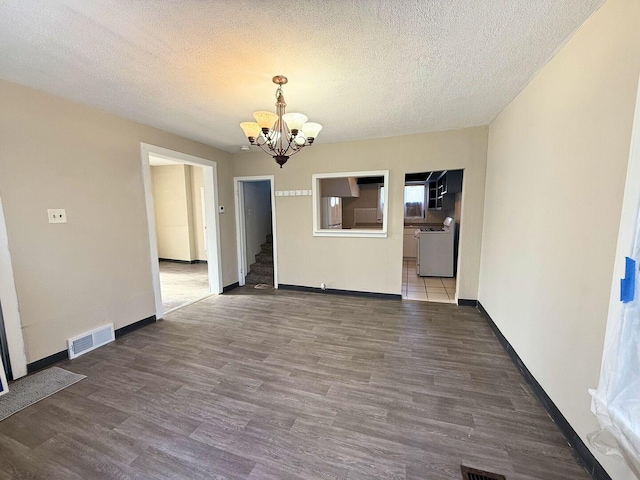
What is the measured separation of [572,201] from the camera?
1.59m

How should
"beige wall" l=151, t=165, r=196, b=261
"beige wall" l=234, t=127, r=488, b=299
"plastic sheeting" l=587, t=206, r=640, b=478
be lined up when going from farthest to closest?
"beige wall" l=151, t=165, r=196, b=261, "beige wall" l=234, t=127, r=488, b=299, "plastic sheeting" l=587, t=206, r=640, b=478

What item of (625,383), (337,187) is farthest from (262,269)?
(625,383)

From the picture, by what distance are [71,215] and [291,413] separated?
281 cm

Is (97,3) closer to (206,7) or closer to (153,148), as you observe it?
(206,7)

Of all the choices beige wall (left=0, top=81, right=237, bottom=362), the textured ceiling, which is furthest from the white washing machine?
beige wall (left=0, top=81, right=237, bottom=362)

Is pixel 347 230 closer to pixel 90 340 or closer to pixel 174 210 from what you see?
pixel 90 340

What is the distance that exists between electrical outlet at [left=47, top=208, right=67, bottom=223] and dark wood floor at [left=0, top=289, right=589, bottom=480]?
138cm

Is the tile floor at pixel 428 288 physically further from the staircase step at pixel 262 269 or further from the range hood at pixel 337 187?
the staircase step at pixel 262 269

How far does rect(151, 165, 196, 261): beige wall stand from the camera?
6559 millimetres

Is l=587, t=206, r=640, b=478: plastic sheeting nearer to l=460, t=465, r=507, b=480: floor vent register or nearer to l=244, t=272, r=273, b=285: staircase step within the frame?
l=460, t=465, r=507, b=480: floor vent register

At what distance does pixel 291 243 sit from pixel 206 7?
11.4ft

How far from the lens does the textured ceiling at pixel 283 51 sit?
1388 mm

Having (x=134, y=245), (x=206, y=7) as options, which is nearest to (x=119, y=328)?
(x=134, y=245)

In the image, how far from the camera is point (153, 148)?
10.7 ft
